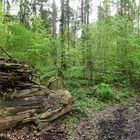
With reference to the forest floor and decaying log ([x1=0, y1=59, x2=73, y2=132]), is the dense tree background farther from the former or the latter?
decaying log ([x1=0, y1=59, x2=73, y2=132])

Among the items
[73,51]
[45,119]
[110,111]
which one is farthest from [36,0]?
[45,119]

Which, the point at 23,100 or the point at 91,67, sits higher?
the point at 91,67

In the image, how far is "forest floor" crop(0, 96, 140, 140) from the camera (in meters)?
9.56

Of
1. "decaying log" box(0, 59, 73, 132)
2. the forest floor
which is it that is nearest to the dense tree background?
the forest floor

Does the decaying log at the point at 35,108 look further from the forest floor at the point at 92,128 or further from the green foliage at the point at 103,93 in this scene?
the green foliage at the point at 103,93

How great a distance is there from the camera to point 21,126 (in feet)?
31.9

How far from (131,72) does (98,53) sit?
2.67 metres

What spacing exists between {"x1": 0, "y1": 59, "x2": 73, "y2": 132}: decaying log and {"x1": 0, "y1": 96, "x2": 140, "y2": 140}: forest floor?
12.9 inches

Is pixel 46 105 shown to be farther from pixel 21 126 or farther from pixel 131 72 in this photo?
pixel 131 72

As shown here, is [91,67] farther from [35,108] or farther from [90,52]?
[35,108]

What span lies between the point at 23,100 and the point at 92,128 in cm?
307

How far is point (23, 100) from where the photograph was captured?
10.2m

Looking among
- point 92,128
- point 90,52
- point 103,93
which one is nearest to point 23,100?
point 92,128

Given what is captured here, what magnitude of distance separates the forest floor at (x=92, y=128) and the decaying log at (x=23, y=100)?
1.08 feet
